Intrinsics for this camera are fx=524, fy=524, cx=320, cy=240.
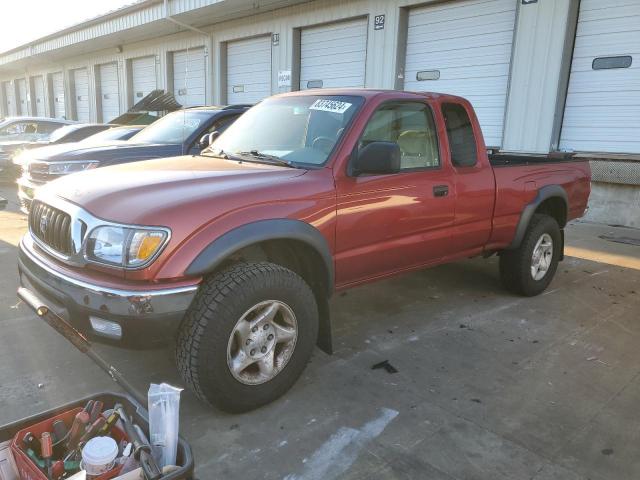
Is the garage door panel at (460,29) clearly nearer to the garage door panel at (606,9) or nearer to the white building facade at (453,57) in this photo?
the white building facade at (453,57)

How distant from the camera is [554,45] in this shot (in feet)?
29.3

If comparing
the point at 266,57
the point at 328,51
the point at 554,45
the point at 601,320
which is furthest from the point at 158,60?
the point at 601,320

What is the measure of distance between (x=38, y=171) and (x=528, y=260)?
19.1 ft

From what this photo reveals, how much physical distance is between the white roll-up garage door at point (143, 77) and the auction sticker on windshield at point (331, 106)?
1787 centimetres

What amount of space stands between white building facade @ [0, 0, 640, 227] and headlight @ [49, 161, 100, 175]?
10.0 ft

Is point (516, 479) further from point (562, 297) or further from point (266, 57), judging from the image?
point (266, 57)

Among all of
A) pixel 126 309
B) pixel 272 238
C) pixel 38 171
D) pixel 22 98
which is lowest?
pixel 126 309

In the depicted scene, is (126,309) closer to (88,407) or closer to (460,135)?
(88,407)

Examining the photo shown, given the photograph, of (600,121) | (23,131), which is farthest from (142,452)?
(23,131)

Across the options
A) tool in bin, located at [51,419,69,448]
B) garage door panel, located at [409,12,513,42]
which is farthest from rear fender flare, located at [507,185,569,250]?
garage door panel, located at [409,12,513,42]

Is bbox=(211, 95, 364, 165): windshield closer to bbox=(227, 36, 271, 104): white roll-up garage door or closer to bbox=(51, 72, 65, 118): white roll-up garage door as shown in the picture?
bbox=(227, 36, 271, 104): white roll-up garage door

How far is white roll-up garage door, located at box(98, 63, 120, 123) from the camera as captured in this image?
74.1 ft

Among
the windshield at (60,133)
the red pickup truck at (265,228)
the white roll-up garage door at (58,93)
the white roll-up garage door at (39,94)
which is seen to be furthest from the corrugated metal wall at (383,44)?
the white roll-up garage door at (39,94)

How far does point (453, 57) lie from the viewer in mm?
10648
